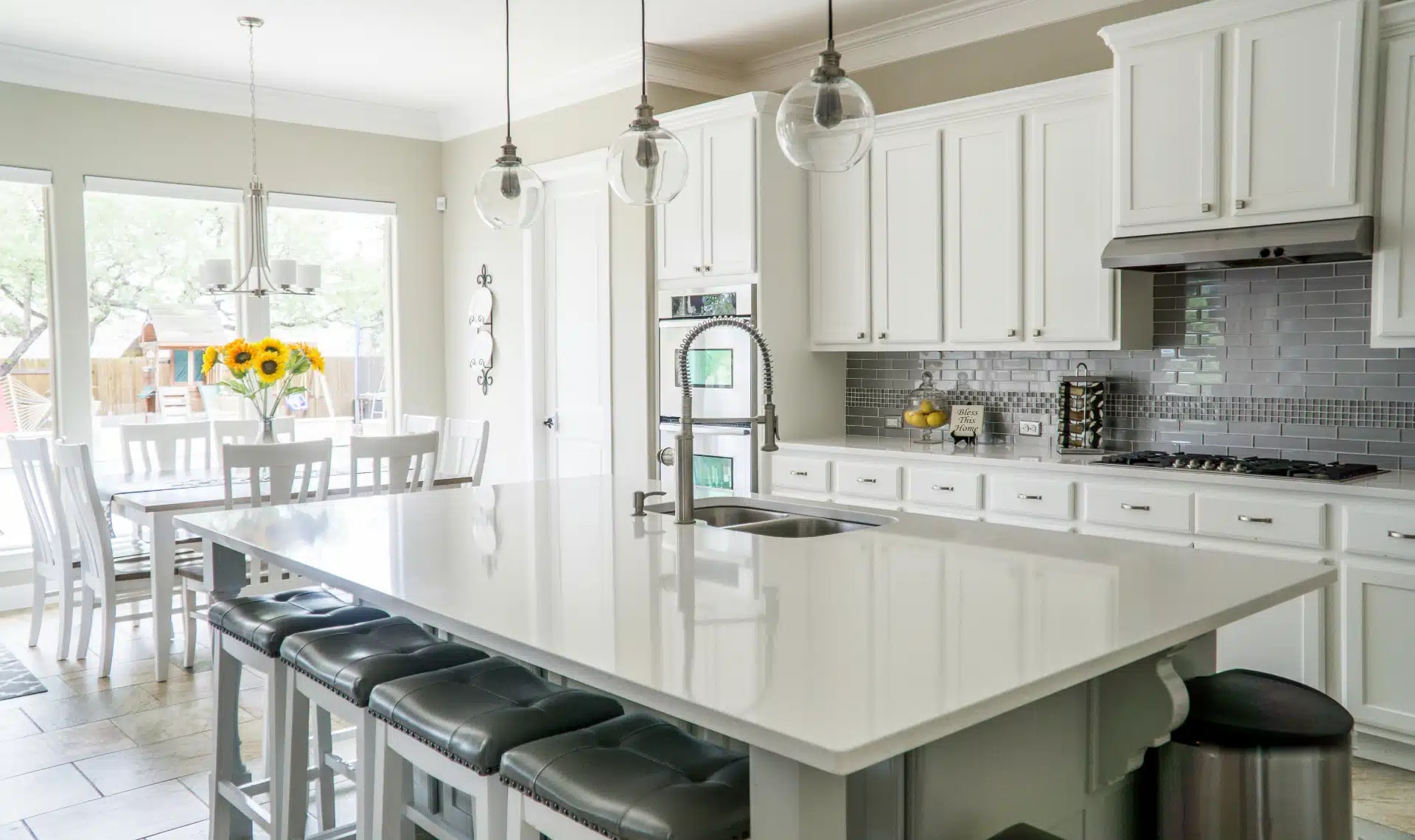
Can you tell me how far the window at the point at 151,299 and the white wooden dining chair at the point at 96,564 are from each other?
143 cm

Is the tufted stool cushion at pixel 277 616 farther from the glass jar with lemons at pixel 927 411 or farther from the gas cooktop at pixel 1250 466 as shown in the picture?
the glass jar with lemons at pixel 927 411

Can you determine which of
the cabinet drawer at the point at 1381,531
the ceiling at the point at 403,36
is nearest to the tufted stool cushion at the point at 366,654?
the cabinet drawer at the point at 1381,531

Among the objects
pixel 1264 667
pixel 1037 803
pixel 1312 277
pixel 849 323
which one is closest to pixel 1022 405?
pixel 849 323

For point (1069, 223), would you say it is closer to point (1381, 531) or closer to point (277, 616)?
point (1381, 531)

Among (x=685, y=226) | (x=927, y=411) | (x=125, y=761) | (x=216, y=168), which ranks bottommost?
(x=125, y=761)

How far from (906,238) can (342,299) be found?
145 inches

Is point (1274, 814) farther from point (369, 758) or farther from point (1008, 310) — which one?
point (1008, 310)

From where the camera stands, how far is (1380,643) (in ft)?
10.5

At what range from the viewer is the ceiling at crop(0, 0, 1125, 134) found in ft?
15.3

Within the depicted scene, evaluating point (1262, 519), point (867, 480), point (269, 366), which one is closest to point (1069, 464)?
point (1262, 519)

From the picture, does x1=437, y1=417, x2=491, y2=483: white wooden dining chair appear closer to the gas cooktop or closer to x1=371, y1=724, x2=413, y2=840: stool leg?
the gas cooktop

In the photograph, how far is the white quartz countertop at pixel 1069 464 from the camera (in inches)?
126

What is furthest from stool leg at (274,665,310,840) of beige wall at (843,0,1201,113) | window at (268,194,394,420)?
window at (268,194,394,420)

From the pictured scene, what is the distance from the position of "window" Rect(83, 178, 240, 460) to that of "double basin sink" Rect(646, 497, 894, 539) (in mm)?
4188
